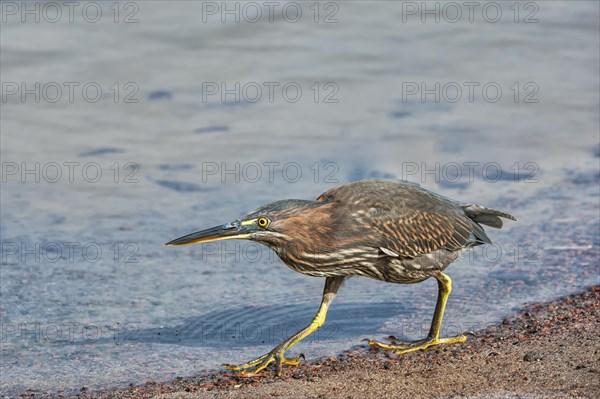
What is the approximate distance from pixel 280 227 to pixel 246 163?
4224 millimetres

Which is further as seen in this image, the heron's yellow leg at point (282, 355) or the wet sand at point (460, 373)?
the heron's yellow leg at point (282, 355)

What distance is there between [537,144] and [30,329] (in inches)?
232

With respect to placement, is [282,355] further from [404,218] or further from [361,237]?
[404,218]

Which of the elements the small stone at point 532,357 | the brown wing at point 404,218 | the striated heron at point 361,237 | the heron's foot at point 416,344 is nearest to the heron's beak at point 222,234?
the striated heron at point 361,237

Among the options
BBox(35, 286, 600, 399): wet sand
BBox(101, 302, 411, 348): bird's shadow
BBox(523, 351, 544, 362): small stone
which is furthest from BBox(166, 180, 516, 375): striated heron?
BBox(523, 351, 544, 362): small stone

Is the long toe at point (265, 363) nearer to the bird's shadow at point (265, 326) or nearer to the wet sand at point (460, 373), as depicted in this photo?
the wet sand at point (460, 373)

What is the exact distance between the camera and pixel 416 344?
691 cm

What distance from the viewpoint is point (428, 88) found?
1243cm

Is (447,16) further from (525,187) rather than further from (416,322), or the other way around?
(416,322)

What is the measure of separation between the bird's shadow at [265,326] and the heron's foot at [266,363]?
62 centimetres

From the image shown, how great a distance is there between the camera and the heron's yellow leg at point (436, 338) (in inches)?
271

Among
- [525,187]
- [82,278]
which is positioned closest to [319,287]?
[82,278]

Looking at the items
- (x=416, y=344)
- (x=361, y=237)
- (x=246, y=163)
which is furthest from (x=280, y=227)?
(x=246, y=163)

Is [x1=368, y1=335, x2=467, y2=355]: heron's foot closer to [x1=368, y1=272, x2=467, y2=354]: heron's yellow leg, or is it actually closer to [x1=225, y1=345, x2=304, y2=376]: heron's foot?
[x1=368, y1=272, x2=467, y2=354]: heron's yellow leg
